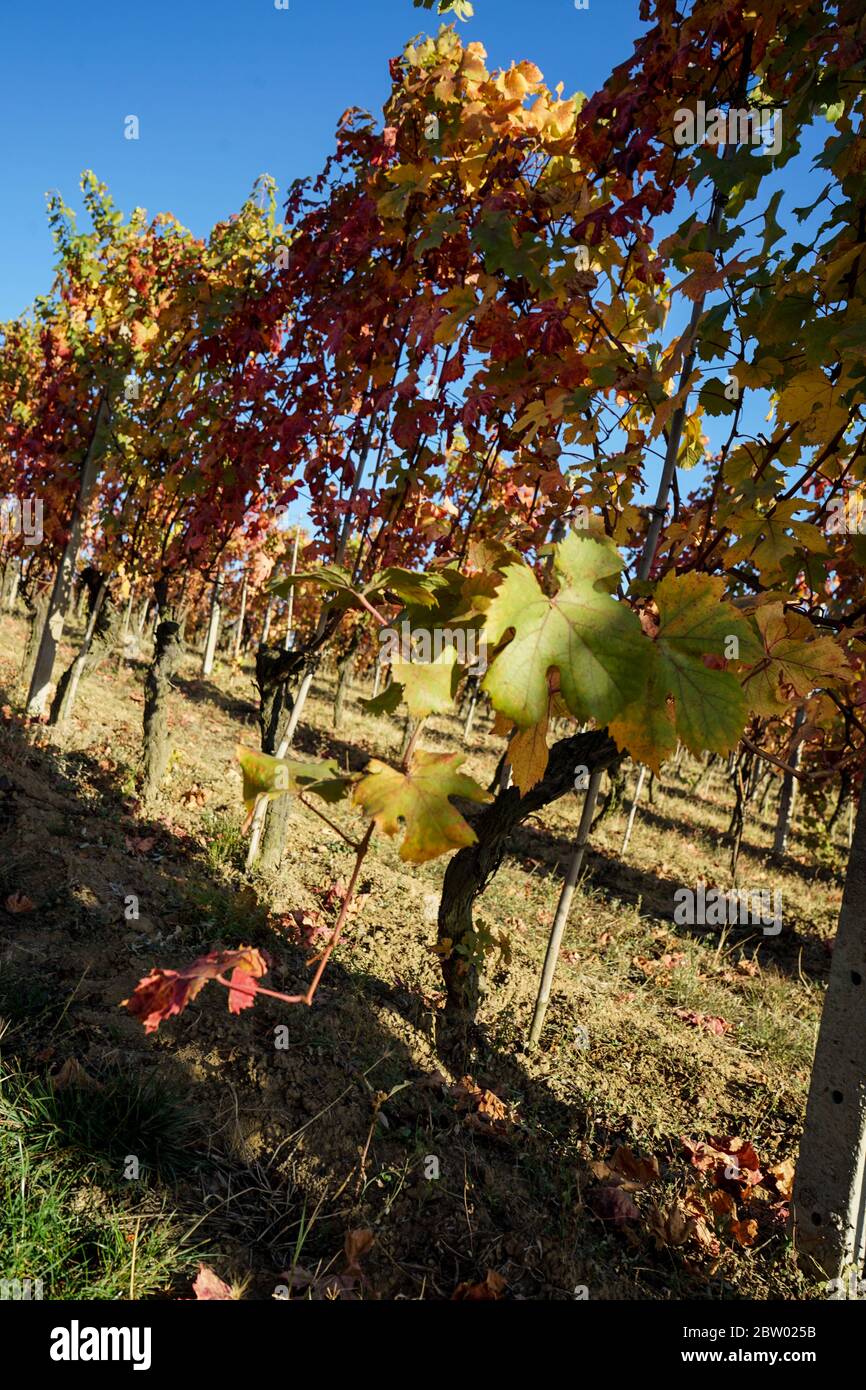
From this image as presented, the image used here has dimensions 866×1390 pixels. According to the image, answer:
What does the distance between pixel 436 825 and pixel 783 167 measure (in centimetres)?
243

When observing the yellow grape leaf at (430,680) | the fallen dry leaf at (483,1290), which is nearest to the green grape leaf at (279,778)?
the yellow grape leaf at (430,680)

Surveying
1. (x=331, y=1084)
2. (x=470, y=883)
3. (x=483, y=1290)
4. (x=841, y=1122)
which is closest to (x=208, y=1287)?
(x=483, y=1290)

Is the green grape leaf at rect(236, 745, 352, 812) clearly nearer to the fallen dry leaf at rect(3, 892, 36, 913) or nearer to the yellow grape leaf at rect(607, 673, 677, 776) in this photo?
the yellow grape leaf at rect(607, 673, 677, 776)

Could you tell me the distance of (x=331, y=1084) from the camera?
2.85m

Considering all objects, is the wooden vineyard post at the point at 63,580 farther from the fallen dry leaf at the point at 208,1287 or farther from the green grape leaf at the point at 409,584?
the green grape leaf at the point at 409,584

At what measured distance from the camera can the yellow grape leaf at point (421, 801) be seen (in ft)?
2.90

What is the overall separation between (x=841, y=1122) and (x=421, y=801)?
246cm

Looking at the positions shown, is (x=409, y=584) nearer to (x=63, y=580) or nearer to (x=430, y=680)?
(x=430, y=680)

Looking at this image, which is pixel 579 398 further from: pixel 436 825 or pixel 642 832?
pixel 642 832

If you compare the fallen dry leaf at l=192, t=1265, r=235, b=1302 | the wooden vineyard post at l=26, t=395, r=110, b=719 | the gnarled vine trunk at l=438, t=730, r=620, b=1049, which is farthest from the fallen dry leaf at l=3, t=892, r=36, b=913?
the wooden vineyard post at l=26, t=395, r=110, b=719

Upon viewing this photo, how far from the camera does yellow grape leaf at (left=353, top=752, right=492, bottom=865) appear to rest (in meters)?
0.88

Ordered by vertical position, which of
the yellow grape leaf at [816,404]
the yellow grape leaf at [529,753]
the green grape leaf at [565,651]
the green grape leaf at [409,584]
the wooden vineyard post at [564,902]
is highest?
the yellow grape leaf at [816,404]

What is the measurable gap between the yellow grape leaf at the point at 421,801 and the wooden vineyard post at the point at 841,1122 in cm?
197
